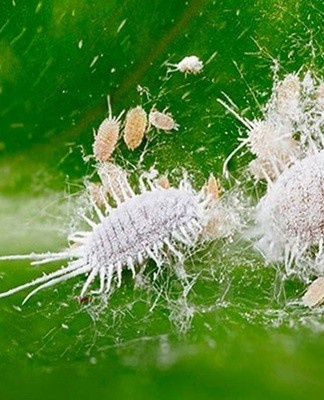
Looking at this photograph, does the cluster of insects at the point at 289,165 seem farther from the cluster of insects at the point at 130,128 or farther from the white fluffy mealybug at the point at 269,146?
the cluster of insects at the point at 130,128

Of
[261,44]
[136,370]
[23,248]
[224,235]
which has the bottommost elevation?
[136,370]

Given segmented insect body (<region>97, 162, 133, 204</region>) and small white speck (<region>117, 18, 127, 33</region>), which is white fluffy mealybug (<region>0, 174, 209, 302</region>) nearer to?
segmented insect body (<region>97, 162, 133, 204</region>)

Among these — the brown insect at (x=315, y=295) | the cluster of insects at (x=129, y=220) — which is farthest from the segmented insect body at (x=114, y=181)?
the brown insect at (x=315, y=295)

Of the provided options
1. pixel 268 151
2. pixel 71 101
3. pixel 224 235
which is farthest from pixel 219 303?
pixel 71 101

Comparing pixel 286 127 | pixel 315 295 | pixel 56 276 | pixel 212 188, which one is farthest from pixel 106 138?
pixel 315 295

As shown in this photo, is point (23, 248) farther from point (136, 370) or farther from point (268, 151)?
point (268, 151)

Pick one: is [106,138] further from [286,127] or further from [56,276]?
[286,127]
